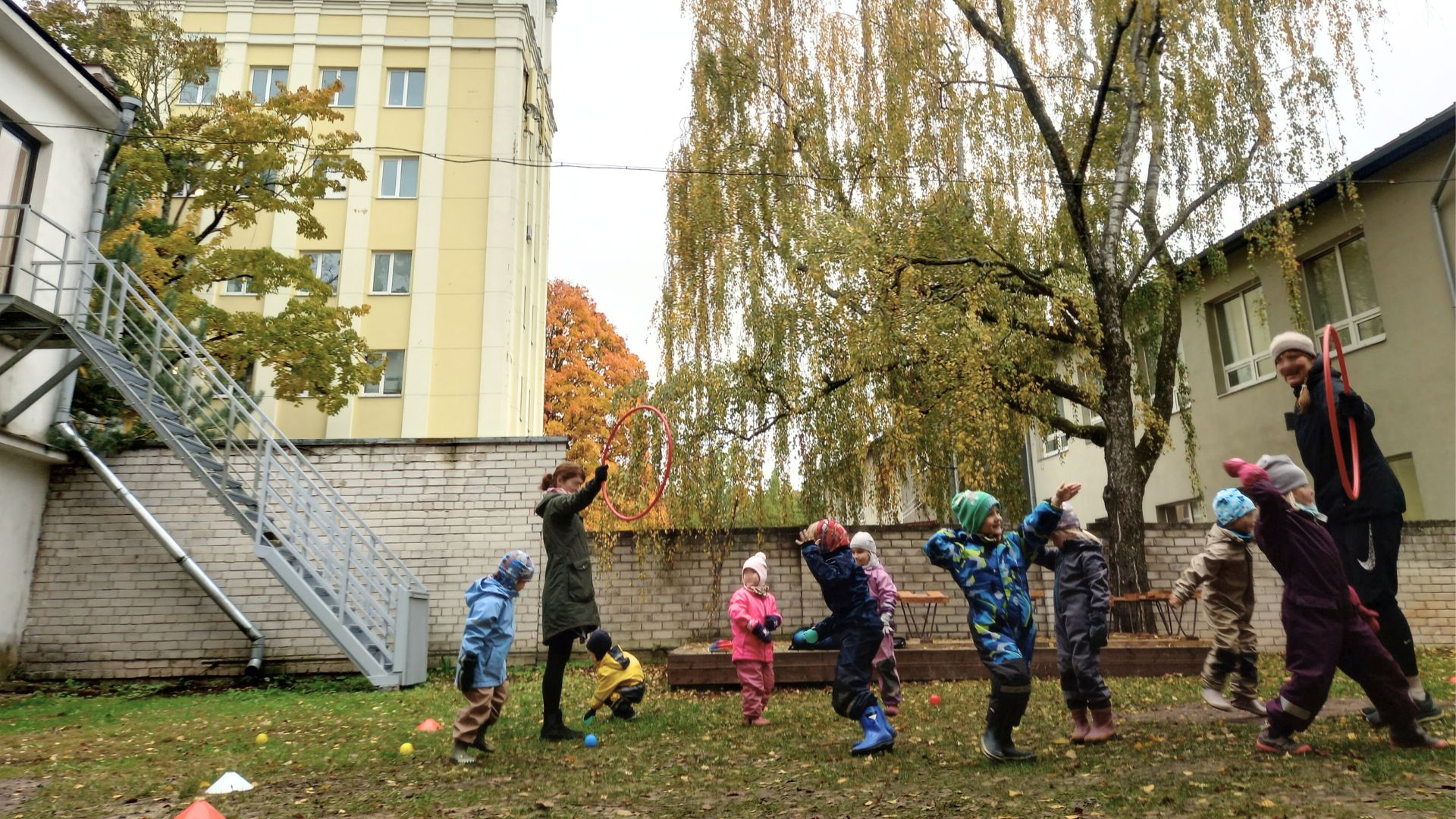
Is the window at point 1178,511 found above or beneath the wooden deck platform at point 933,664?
above

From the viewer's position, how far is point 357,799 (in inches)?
190

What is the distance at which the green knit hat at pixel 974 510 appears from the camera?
5.36 meters

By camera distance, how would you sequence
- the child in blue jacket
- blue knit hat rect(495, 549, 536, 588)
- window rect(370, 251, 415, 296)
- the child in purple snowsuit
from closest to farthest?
the child in purple snowsuit
the child in blue jacket
blue knit hat rect(495, 549, 536, 588)
window rect(370, 251, 415, 296)

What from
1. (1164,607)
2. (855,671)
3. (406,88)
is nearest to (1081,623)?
(855,671)

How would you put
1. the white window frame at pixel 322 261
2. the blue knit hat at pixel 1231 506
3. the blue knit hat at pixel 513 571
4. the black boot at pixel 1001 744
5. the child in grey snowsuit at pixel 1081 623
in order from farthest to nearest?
the white window frame at pixel 322 261, the blue knit hat at pixel 1231 506, the blue knit hat at pixel 513 571, the child in grey snowsuit at pixel 1081 623, the black boot at pixel 1001 744

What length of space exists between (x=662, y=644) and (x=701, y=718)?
16.1ft

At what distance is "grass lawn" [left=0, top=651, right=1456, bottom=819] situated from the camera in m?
4.22

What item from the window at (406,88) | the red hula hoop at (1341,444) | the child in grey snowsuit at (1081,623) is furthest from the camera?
the window at (406,88)

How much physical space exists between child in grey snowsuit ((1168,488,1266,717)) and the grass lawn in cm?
29

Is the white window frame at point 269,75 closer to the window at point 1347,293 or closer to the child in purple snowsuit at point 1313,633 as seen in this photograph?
the window at point 1347,293

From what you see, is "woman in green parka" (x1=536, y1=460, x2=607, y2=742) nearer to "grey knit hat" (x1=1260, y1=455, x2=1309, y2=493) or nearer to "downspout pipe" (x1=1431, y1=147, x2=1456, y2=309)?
"grey knit hat" (x1=1260, y1=455, x2=1309, y2=493)

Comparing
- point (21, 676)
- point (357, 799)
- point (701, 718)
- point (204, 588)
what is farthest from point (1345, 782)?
point (21, 676)

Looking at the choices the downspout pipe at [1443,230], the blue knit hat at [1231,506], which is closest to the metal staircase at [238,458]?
the blue knit hat at [1231,506]

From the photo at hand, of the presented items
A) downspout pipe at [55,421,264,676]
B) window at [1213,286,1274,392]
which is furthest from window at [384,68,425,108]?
window at [1213,286,1274,392]
